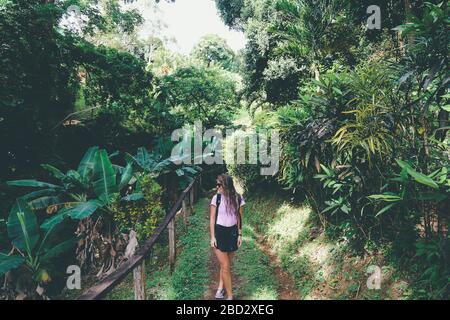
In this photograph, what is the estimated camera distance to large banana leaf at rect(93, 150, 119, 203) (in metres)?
6.22

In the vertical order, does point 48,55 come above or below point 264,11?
below

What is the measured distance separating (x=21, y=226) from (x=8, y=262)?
61 cm

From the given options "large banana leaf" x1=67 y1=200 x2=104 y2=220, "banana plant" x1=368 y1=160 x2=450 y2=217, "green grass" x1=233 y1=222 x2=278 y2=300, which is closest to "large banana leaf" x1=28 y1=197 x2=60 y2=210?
"large banana leaf" x1=67 y1=200 x2=104 y2=220

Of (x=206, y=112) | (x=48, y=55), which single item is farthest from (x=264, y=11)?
(x=48, y=55)

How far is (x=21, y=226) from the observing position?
554 centimetres

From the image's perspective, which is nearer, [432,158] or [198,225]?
[432,158]

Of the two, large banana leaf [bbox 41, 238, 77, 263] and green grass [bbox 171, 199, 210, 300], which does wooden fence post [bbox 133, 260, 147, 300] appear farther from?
large banana leaf [bbox 41, 238, 77, 263]

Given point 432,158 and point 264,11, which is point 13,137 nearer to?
point 432,158

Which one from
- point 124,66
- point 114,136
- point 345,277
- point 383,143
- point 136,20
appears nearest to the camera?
point 383,143

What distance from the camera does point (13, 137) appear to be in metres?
7.21

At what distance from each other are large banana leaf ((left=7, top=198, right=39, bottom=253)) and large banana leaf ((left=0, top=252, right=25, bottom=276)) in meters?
0.28
